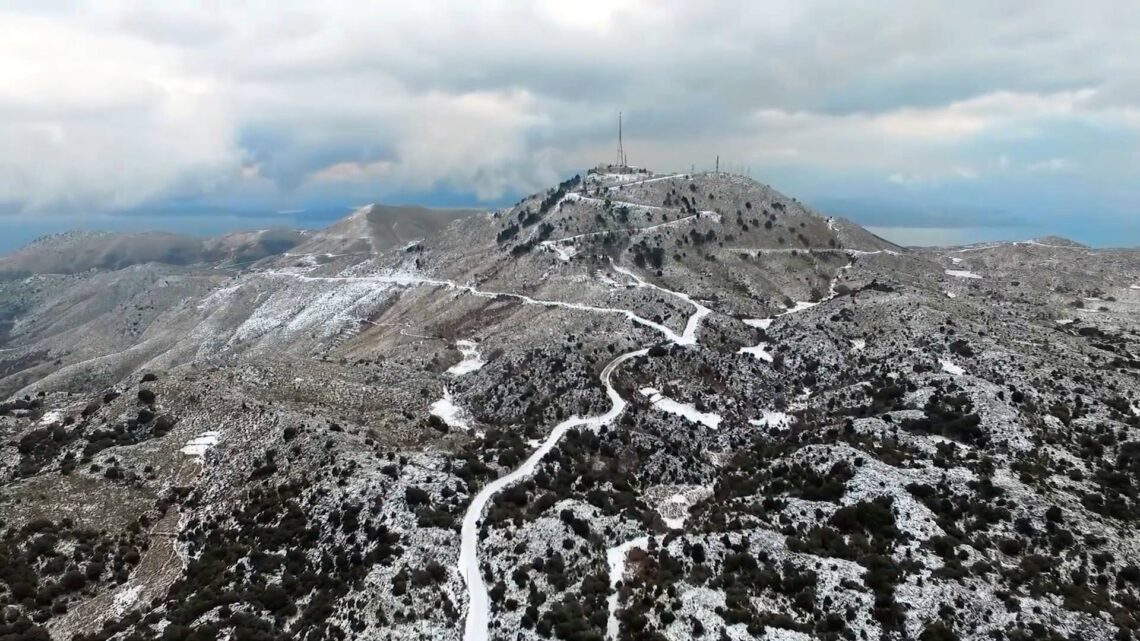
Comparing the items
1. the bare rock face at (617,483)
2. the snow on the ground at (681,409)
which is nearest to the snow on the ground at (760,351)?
the bare rock face at (617,483)

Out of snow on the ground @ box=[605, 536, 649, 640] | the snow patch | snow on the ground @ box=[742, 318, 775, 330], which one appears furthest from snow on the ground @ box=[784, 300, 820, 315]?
snow on the ground @ box=[605, 536, 649, 640]

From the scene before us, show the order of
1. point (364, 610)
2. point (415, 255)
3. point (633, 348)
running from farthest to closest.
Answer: point (415, 255) < point (633, 348) < point (364, 610)

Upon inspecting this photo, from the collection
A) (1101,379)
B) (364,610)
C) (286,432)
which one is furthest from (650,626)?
(1101,379)

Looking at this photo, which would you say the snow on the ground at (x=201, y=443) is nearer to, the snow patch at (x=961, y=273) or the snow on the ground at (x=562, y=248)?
the snow on the ground at (x=562, y=248)

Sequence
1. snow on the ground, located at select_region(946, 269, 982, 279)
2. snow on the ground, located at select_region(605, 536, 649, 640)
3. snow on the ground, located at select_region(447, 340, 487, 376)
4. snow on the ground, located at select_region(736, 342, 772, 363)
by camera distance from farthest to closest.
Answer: snow on the ground, located at select_region(946, 269, 982, 279) < snow on the ground, located at select_region(736, 342, 772, 363) < snow on the ground, located at select_region(447, 340, 487, 376) < snow on the ground, located at select_region(605, 536, 649, 640)

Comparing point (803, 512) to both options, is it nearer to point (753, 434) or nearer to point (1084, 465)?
point (753, 434)

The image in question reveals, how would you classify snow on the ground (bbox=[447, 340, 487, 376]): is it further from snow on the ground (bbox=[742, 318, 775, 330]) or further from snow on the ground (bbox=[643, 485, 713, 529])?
snow on the ground (bbox=[742, 318, 775, 330])
